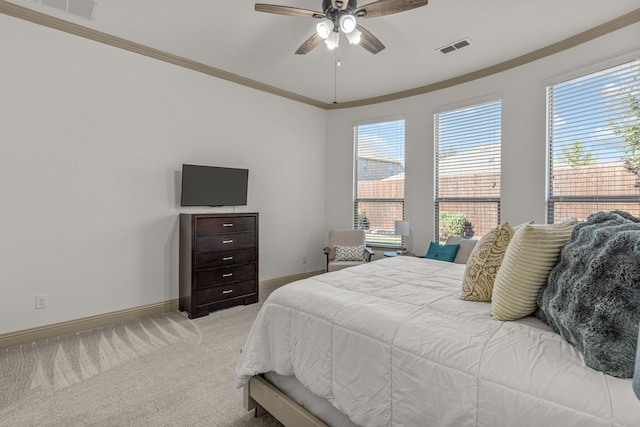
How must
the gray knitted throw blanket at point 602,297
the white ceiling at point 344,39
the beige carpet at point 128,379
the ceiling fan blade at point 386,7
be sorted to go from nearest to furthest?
the gray knitted throw blanket at point 602,297
the beige carpet at point 128,379
the ceiling fan blade at point 386,7
the white ceiling at point 344,39

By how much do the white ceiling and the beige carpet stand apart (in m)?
3.01

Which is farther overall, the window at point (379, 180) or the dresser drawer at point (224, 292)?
the window at point (379, 180)

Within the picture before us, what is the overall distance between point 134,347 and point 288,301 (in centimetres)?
199

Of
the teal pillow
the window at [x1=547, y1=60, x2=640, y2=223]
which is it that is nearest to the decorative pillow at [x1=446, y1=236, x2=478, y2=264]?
the teal pillow

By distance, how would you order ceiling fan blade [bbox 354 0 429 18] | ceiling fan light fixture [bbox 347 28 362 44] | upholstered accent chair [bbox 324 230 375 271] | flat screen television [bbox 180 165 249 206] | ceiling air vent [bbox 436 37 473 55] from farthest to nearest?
upholstered accent chair [bbox 324 230 375 271] → flat screen television [bbox 180 165 249 206] → ceiling air vent [bbox 436 37 473 55] → ceiling fan light fixture [bbox 347 28 362 44] → ceiling fan blade [bbox 354 0 429 18]

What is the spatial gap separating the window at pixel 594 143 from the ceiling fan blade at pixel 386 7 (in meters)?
2.26

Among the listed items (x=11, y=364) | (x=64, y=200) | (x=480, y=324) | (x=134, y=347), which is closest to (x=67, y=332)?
(x=11, y=364)

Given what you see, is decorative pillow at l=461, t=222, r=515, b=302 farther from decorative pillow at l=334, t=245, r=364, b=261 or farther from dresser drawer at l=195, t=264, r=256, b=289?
decorative pillow at l=334, t=245, r=364, b=261

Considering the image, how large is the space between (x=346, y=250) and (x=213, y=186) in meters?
2.08

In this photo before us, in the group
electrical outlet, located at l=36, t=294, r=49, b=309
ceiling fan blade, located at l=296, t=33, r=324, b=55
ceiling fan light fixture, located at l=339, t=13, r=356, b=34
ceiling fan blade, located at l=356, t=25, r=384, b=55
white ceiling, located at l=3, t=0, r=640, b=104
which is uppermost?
white ceiling, located at l=3, t=0, r=640, b=104

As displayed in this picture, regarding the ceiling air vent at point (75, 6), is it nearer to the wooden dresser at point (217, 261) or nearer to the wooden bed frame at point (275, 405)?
the wooden dresser at point (217, 261)

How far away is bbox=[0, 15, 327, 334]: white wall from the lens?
9.46 feet

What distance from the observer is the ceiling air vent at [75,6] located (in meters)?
2.73

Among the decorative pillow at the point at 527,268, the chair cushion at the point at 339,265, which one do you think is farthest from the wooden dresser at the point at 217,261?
the decorative pillow at the point at 527,268
